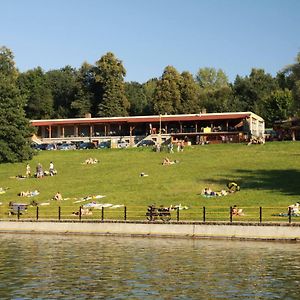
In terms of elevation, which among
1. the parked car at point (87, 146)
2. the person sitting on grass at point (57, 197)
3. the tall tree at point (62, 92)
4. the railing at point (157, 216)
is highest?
the tall tree at point (62, 92)

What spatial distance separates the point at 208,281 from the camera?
81.9 ft

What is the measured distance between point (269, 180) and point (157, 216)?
1911 centimetres

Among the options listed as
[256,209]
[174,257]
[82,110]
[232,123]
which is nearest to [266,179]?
[256,209]

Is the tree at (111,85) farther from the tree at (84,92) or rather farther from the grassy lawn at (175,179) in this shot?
the grassy lawn at (175,179)

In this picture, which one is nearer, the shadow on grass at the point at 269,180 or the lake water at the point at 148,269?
the lake water at the point at 148,269

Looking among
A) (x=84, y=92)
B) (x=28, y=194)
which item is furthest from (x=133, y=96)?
(x=28, y=194)

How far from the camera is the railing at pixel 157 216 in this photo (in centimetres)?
4141

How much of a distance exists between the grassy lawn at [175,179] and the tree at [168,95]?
147 feet

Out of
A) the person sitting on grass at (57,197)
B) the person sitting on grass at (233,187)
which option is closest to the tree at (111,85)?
the person sitting on grass at (57,197)

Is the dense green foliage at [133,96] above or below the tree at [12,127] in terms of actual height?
above

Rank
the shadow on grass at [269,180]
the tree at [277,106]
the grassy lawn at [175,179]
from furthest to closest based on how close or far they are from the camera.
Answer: the tree at [277,106] < the shadow on grass at [269,180] < the grassy lawn at [175,179]

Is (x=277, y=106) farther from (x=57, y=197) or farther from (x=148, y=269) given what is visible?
(x=148, y=269)

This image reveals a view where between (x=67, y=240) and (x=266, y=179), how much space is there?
26.0 m

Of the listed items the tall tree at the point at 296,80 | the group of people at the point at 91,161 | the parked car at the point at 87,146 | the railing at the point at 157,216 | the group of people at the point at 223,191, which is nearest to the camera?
the railing at the point at 157,216
